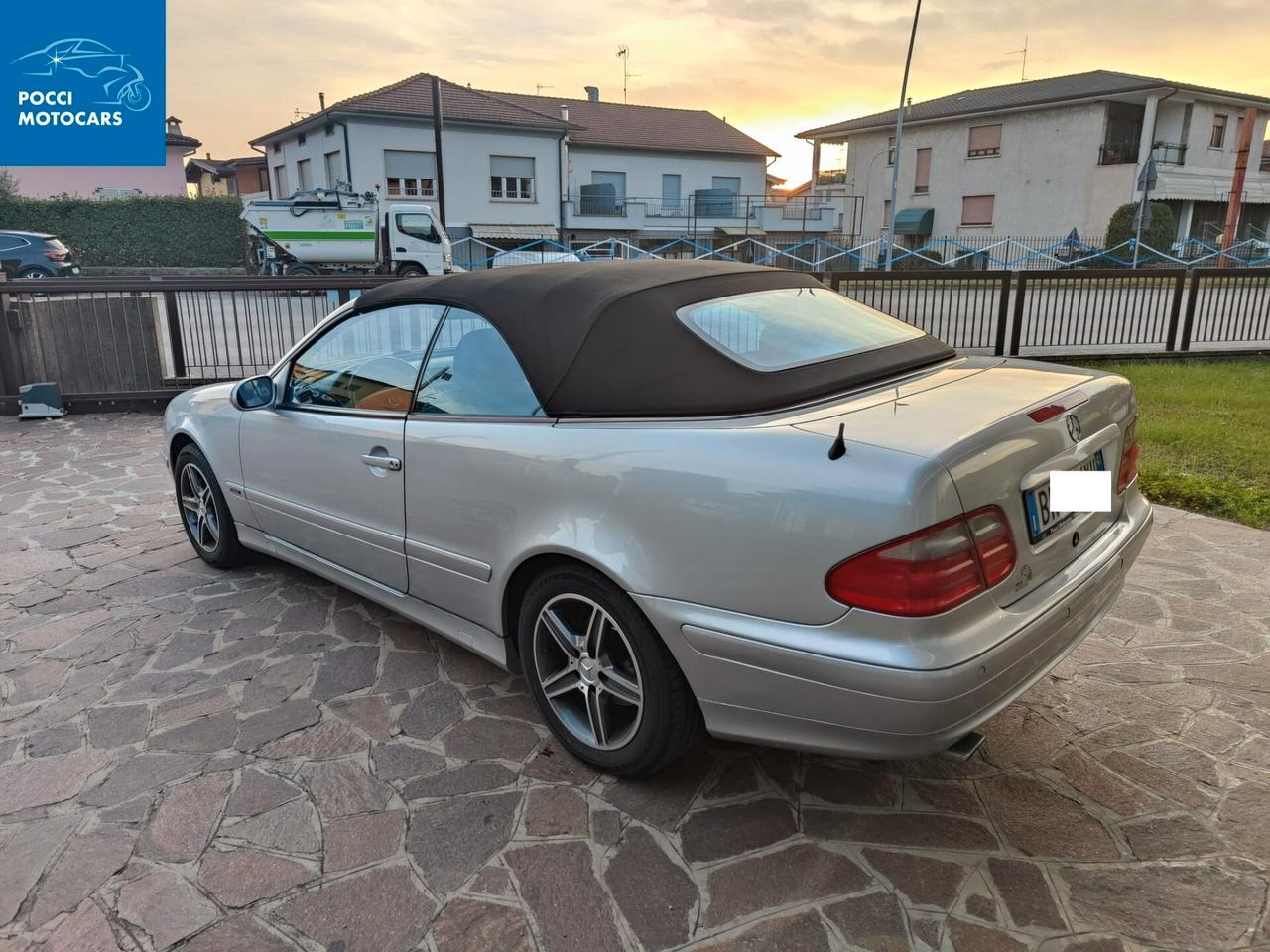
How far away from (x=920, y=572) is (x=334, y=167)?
38799 mm

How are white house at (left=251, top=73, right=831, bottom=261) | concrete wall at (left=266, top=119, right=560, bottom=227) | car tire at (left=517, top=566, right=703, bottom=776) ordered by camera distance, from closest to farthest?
1. car tire at (left=517, top=566, right=703, bottom=776)
2. concrete wall at (left=266, top=119, right=560, bottom=227)
3. white house at (left=251, top=73, right=831, bottom=261)

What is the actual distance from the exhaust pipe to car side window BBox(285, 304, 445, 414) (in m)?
2.17

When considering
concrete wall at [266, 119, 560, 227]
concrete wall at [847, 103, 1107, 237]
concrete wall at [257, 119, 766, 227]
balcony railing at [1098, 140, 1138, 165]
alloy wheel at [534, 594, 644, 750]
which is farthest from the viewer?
concrete wall at [847, 103, 1107, 237]

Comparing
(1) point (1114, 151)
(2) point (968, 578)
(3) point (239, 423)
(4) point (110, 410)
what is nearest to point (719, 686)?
(2) point (968, 578)

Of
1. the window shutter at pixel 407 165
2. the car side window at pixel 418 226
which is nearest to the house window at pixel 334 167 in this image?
the window shutter at pixel 407 165

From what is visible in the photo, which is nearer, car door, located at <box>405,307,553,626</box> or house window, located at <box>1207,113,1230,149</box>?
car door, located at <box>405,307,553,626</box>

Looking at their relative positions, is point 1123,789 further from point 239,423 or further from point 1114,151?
point 1114,151

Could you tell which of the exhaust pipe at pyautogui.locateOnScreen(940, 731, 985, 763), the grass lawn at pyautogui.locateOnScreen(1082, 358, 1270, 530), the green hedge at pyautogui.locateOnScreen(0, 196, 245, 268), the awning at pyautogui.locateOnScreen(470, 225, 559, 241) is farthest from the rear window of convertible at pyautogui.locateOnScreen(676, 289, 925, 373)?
the awning at pyautogui.locateOnScreen(470, 225, 559, 241)

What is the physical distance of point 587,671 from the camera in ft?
8.85

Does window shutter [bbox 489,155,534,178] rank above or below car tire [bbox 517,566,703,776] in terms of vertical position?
above

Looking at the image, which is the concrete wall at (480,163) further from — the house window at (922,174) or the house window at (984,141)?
the house window at (984,141)

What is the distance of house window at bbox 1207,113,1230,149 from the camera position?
39.6m

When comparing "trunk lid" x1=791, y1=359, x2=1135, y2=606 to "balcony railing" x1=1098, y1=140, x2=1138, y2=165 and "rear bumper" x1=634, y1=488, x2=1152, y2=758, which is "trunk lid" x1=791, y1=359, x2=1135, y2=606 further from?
"balcony railing" x1=1098, y1=140, x2=1138, y2=165

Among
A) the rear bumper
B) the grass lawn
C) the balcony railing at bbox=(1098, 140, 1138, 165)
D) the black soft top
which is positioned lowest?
the grass lawn
